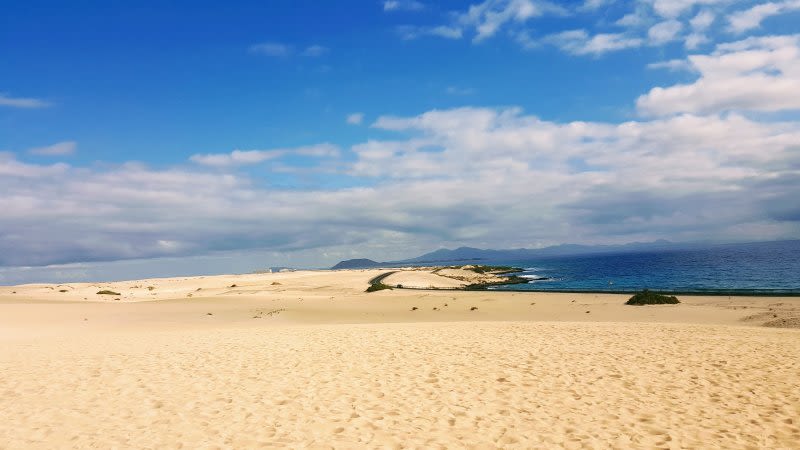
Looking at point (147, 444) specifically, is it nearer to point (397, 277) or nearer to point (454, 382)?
point (454, 382)

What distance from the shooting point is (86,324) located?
33062 millimetres

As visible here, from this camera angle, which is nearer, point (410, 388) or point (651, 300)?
point (410, 388)

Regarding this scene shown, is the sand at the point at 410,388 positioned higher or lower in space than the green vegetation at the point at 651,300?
higher

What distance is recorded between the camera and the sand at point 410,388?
9648mm

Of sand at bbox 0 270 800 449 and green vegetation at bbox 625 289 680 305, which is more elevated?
sand at bbox 0 270 800 449

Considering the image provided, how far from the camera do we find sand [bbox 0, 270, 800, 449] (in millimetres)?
9648

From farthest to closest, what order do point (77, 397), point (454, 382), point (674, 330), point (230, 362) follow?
point (674, 330)
point (230, 362)
point (454, 382)
point (77, 397)

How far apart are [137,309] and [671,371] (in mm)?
42062

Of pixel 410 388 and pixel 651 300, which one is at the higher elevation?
pixel 410 388

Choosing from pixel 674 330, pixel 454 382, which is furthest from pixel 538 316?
pixel 454 382

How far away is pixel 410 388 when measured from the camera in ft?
42.8

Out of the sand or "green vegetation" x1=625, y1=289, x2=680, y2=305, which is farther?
"green vegetation" x1=625, y1=289, x2=680, y2=305

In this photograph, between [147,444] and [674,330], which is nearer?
[147,444]

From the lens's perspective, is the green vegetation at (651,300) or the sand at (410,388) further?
the green vegetation at (651,300)
